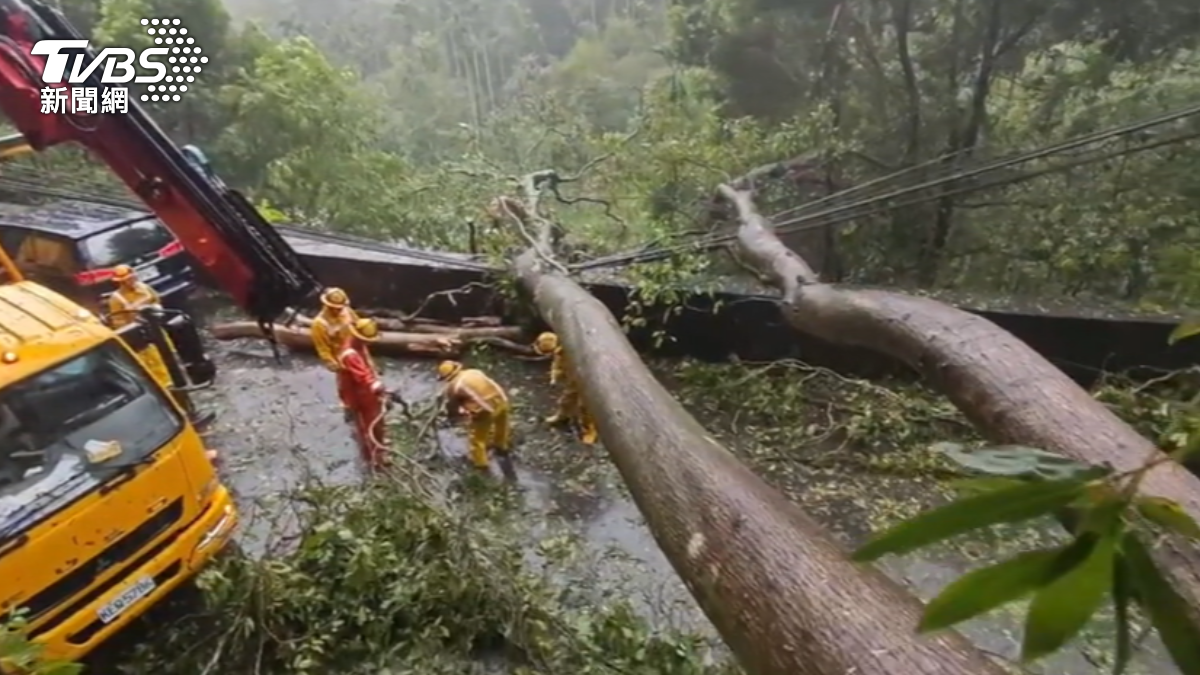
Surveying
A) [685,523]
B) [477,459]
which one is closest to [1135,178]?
[477,459]

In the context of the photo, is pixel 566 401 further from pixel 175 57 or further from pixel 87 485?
pixel 175 57

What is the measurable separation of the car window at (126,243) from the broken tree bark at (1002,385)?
19.7ft

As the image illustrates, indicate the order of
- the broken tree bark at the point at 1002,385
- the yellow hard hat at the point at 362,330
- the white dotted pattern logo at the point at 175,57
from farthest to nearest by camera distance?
the white dotted pattern logo at the point at 175,57
the yellow hard hat at the point at 362,330
the broken tree bark at the point at 1002,385

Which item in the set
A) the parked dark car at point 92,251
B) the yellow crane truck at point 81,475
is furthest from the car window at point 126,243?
the yellow crane truck at point 81,475

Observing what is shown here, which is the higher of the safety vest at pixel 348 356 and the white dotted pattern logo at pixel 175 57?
the white dotted pattern logo at pixel 175 57

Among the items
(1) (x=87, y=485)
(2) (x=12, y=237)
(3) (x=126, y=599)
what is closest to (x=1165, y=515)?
(1) (x=87, y=485)

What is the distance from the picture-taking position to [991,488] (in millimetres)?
792

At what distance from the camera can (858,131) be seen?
28.9 feet

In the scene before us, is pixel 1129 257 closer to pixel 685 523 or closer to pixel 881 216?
pixel 881 216

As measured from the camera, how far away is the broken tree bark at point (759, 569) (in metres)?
1.88

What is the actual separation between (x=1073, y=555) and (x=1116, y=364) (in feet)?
19.8

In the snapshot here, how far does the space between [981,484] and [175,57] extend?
13215 millimetres

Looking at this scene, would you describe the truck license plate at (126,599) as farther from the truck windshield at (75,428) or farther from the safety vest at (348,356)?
the safety vest at (348,356)

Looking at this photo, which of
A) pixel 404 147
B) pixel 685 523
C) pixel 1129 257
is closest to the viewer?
pixel 685 523
